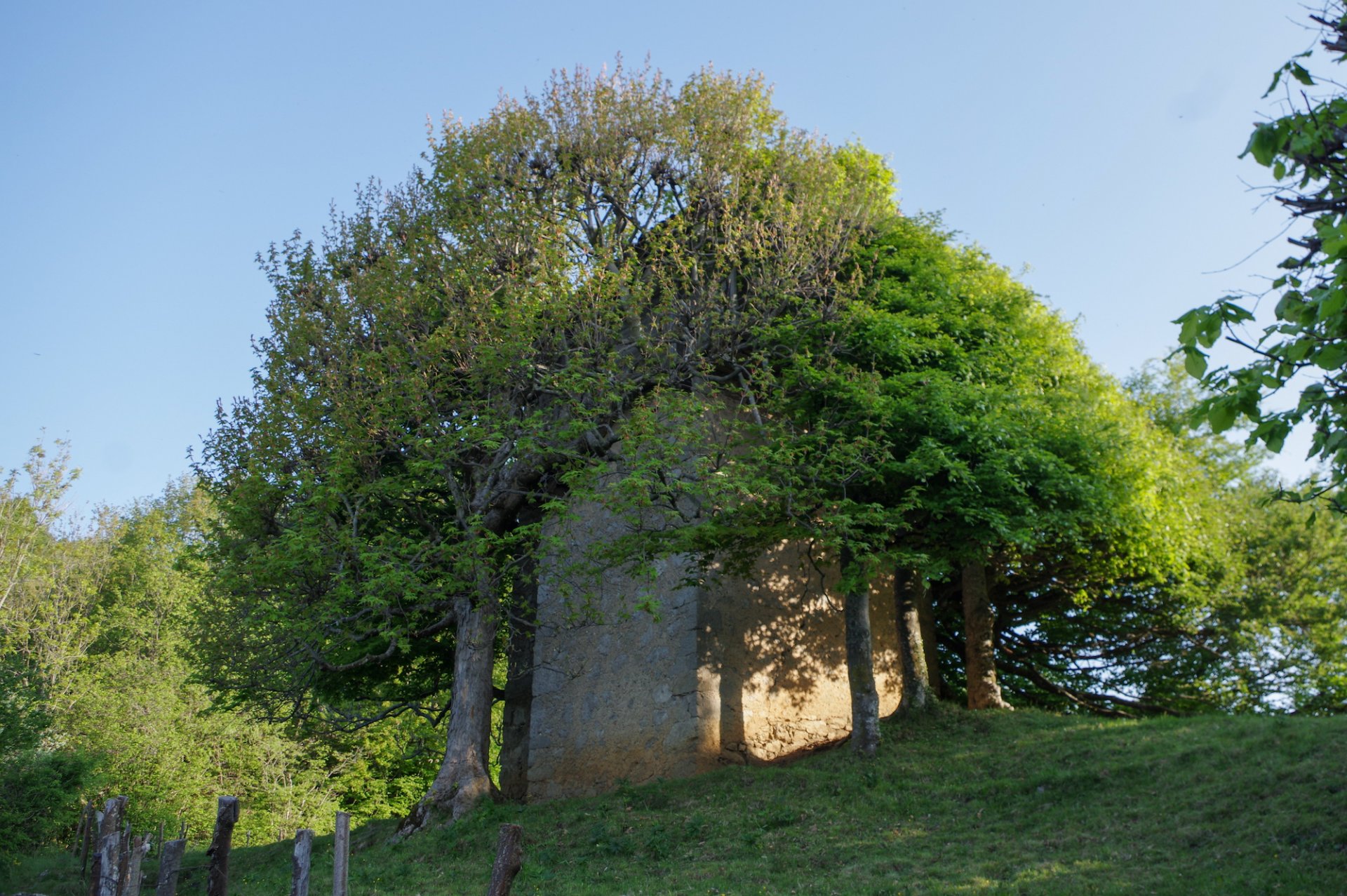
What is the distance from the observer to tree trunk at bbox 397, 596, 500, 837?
12555 millimetres

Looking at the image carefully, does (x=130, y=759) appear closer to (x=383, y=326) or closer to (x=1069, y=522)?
(x=383, y=326)

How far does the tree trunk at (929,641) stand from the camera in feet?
51.6

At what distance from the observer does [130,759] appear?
2408cm

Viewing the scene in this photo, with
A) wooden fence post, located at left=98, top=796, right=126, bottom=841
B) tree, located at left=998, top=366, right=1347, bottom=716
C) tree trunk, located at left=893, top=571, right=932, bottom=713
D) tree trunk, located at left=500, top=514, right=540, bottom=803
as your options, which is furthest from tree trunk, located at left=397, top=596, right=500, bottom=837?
tree, located at left=998, top=366, right=1347, bottom=716

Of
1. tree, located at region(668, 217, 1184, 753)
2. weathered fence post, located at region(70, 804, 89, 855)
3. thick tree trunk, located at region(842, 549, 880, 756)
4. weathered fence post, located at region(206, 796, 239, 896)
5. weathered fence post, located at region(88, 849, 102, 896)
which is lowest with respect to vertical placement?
weathered fence post, located at region(70, 804, 89, 855)

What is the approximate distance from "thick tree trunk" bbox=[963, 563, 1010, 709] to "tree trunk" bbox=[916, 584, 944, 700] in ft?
2.22

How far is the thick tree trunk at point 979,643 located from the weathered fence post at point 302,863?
32.8ft

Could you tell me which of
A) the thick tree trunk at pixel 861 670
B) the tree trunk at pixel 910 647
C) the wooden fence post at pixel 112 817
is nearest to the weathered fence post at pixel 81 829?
the wooden fence post at pixel 112 817

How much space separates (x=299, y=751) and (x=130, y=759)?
404cm

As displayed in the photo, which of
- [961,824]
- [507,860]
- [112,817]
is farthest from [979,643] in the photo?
[112,817]

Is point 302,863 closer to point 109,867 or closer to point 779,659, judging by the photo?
point 109,867

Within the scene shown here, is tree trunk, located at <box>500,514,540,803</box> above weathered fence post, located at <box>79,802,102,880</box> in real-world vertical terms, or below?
above

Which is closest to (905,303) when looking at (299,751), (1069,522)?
(1069,522)

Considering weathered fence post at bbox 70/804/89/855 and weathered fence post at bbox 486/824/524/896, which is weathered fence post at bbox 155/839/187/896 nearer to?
weathered fence post at bbox 486/824/524/896
